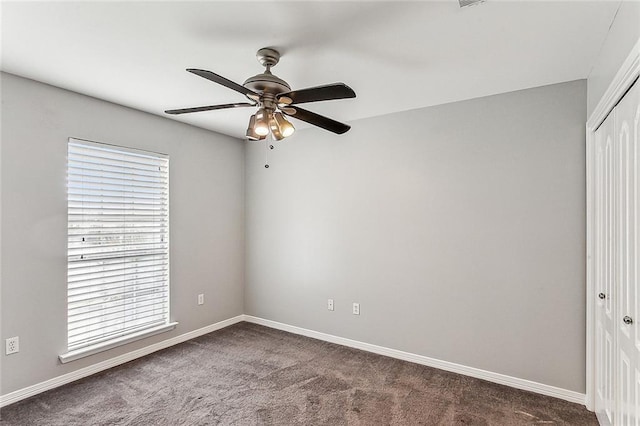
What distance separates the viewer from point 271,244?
4262 mm

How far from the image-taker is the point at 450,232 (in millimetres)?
3037

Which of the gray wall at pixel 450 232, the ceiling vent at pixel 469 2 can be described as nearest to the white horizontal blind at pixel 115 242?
the gray wall at pixel 450 232

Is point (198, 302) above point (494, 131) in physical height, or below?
below

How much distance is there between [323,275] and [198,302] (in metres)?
1.51

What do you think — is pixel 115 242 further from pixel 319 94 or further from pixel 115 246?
pixel 319 94

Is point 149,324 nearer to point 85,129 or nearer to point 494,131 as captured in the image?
point 85,129

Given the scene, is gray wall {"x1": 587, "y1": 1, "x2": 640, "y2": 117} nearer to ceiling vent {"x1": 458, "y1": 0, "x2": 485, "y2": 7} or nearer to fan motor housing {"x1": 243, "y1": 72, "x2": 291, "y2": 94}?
ceiling vent {"x1": 458, "y1": 0, "x2": 485, "y2": 7}

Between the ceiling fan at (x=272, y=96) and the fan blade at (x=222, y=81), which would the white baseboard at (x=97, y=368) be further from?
the fan blade at (x=222, y=81)

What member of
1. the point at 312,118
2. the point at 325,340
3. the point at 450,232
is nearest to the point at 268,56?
the point at 312,118

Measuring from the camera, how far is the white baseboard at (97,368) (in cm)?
250

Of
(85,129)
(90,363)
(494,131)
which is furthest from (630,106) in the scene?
(90,363)

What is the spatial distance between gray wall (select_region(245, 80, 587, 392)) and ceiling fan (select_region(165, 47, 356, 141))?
1301 millimetres

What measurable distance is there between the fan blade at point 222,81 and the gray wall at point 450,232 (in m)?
1.80

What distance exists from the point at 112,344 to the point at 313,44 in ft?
10.2
